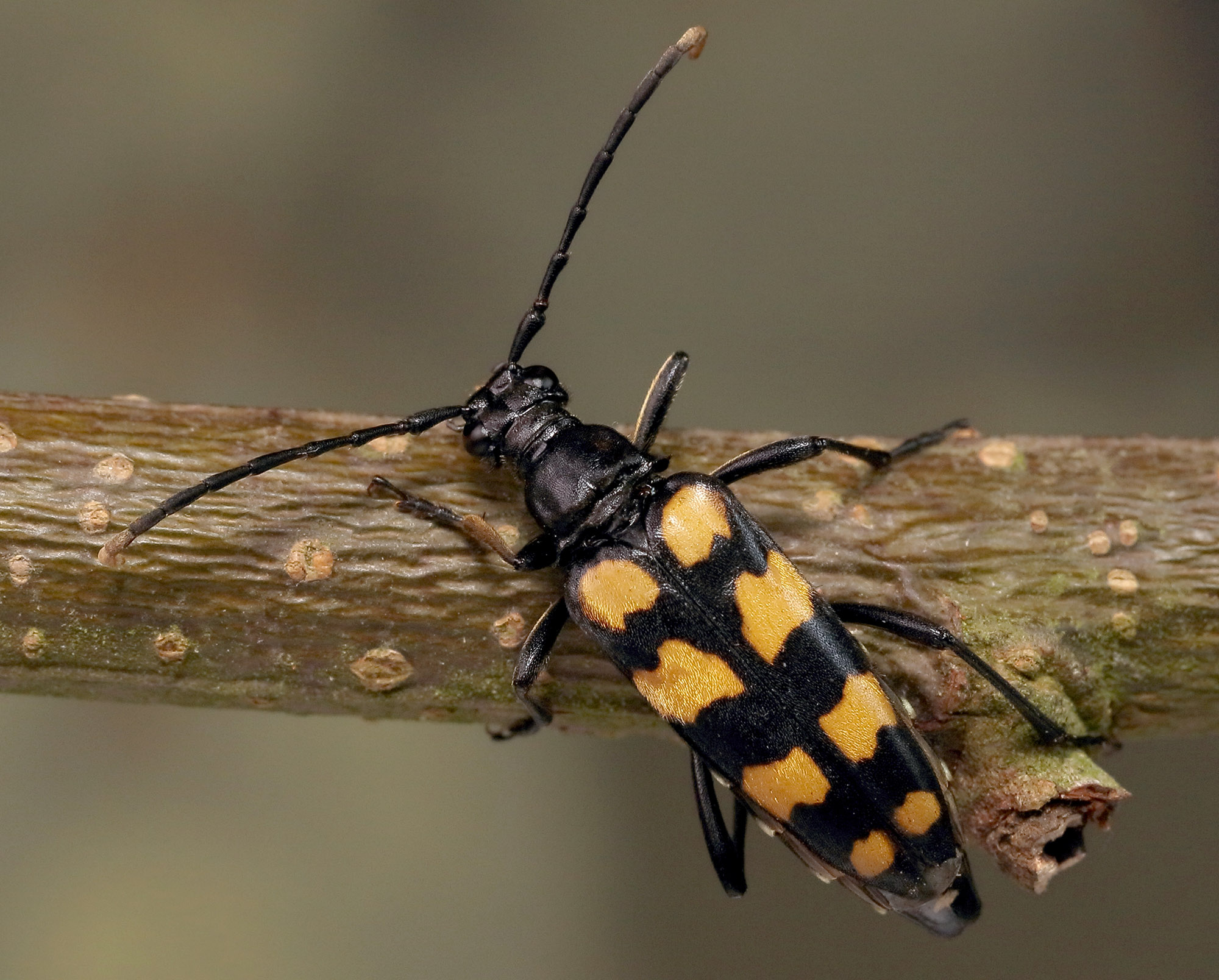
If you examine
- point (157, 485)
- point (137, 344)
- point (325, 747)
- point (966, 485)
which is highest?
point (966, 485)

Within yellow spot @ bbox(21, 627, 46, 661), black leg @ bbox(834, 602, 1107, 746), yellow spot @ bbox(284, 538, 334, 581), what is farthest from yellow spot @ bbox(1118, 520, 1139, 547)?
yellow spot @ bbox(21, 627, 46, 661)

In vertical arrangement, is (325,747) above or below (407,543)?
below

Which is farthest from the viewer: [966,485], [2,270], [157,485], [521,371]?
[2,270]

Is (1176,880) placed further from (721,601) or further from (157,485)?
(157,485)

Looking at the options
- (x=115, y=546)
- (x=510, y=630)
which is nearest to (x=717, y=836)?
(x=510, y=630)

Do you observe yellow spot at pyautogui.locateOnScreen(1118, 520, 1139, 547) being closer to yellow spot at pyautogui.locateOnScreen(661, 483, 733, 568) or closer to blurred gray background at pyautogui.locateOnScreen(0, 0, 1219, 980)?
yellow spot at pyautogui.locateOnScreen(661, 483, 733, 568)

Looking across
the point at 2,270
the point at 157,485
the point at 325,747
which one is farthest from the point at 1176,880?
the point at 2,270

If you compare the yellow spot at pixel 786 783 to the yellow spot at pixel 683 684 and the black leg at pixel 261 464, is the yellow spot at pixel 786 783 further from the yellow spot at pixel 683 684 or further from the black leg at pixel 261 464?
the black leg at pixel 261 464

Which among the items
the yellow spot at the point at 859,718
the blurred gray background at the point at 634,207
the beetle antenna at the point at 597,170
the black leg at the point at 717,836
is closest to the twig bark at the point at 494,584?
the yellow spot at the point at 859,718
